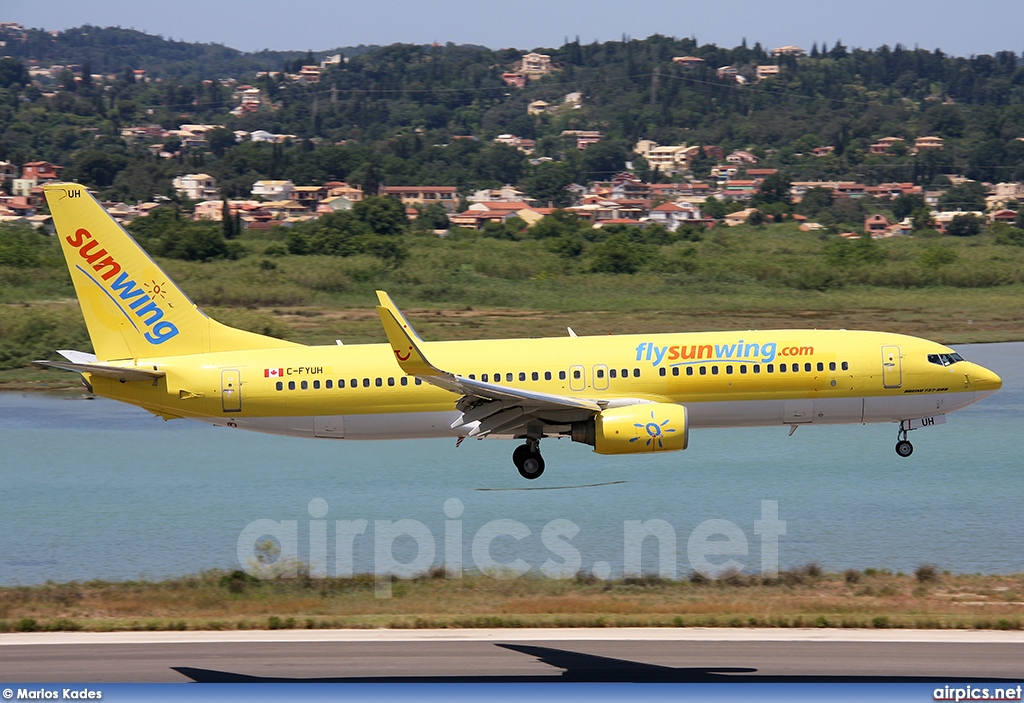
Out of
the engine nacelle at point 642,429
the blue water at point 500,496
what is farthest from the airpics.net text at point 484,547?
the engine nacelle at point 642,429

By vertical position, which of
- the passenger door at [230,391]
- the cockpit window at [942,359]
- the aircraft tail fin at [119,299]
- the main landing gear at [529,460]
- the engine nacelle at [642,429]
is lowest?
the main landing gear at [529,460]

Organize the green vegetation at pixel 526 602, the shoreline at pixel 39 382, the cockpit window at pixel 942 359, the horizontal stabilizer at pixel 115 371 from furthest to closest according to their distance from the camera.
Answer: the shoreline at pixel 39 382 → the cockpit window at pixel 942 359 → the horizontal stabilizer at pixel 115 371 → the green vegetation at pixel 526 602

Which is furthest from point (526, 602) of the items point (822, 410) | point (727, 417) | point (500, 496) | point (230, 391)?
point (500, 496)

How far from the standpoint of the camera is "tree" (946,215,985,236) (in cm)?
18062

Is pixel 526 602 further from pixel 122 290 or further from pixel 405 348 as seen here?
pixel 122 290

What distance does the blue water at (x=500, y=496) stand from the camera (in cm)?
5200

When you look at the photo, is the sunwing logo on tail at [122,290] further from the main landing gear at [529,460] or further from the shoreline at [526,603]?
the main landing gear at [529,460]

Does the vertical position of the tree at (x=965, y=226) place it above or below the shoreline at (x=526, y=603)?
above

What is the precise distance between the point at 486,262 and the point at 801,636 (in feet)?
306

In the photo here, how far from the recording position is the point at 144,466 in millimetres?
66000

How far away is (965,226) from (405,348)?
157 metres

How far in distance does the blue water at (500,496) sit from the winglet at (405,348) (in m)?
12.1

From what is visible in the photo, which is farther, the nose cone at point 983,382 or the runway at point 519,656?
the nose cone at point 983,382

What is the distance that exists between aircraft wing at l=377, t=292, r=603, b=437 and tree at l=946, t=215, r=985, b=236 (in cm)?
14885
